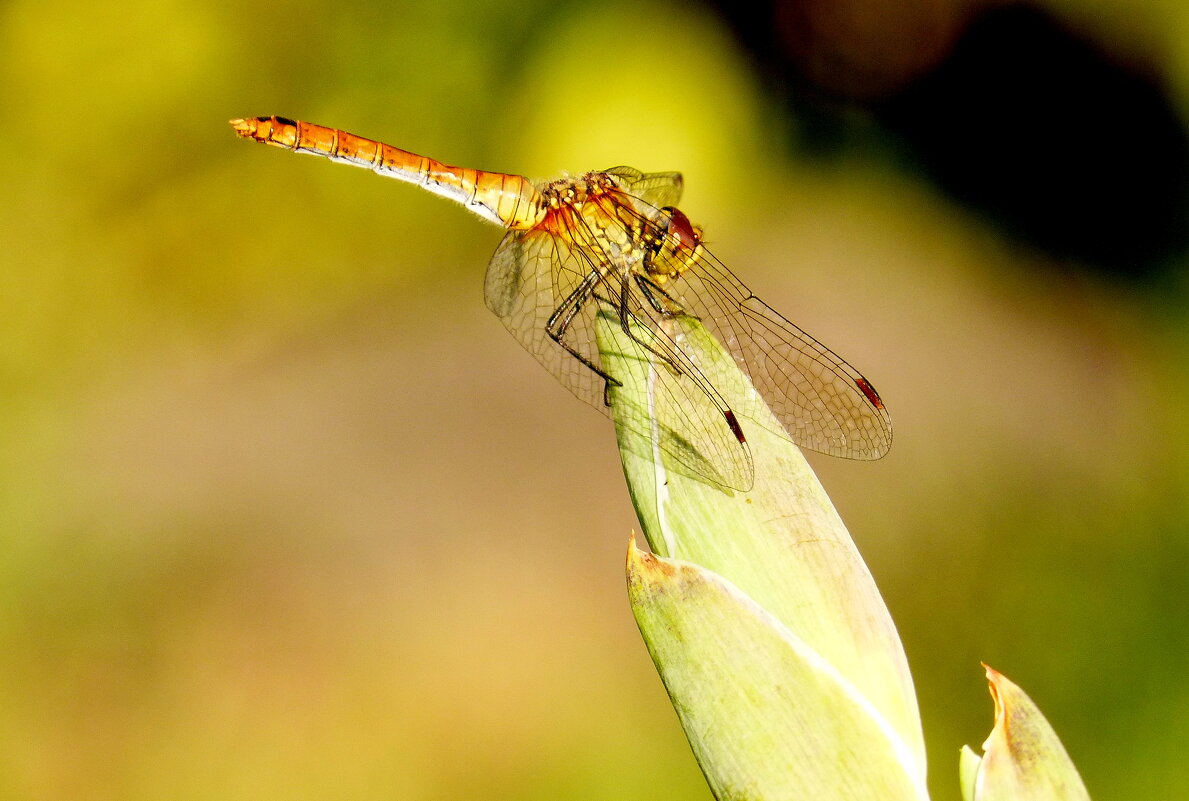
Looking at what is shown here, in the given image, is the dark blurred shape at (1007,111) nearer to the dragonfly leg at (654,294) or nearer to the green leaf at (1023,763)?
the dragonfly leg at (654,294)

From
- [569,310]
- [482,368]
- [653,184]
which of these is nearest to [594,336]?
[569,310]

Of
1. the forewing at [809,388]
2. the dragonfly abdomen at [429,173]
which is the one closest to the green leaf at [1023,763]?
the forewing at [809,388]

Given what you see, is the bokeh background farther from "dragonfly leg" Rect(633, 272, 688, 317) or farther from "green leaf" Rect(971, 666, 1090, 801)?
"green leaf" Rect(971, 666, 1090, 801)

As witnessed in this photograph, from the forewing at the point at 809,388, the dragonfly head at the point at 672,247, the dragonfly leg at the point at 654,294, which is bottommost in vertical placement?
the forewing at the point at 809,388

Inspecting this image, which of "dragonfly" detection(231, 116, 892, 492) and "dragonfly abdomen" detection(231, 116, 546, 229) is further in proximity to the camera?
"dragonfly abdomen" detection(231, 116, 546, 229)

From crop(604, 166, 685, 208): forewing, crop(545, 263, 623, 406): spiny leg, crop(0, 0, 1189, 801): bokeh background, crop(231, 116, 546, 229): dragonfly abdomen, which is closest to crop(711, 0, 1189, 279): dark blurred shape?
crop(0, 0, 1189, 801): bokeh background

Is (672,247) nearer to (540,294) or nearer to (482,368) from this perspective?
(540,294)
